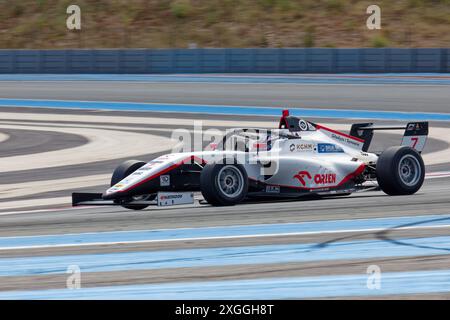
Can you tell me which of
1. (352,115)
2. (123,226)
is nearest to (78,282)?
(123,226)

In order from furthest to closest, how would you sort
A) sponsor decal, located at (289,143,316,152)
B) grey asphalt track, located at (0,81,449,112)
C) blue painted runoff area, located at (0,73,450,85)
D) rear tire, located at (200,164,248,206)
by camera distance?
1. blue painted runoff area, located at (0,73,450,85)
2. grey asphalt track, located at (0,81,449,112)
3. sponsor decal, located at (289,143,316,152)
4. rear tire, located at (200,164,248,206)

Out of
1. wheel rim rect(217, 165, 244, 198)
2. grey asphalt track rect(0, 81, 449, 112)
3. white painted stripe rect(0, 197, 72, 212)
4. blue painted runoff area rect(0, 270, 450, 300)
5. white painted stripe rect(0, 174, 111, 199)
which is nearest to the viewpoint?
blue painted runoff area rect(0, 270, 450, 300)

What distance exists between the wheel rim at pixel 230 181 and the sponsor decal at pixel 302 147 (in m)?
0.98

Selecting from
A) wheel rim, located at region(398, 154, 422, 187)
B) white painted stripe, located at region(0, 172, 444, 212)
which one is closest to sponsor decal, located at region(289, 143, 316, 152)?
wheel rim, located at region(398, 154, 422, 187)

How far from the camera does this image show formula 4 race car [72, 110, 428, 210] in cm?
1075

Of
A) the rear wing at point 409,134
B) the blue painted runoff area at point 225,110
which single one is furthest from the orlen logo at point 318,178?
the blue painted runoff area at point 225,110

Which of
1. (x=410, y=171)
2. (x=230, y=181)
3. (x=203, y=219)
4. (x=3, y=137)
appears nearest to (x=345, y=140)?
(x=410, y=171)

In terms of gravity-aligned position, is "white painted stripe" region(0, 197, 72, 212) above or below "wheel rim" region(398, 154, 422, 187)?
below

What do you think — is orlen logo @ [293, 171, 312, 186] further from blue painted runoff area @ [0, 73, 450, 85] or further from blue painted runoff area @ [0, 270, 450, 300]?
blue painted runoff area @ [0, 73, 450, 85]

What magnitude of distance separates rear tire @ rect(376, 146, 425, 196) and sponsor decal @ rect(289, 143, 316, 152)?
836 mm

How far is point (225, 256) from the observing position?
7.85m

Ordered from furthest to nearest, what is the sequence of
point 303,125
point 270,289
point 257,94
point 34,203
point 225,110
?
point 257,94
point 225,110
point 34,203
point 303,125
point 270,289

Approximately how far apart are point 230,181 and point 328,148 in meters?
1.65

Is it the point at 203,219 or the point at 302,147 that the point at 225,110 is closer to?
the point at 302,147
